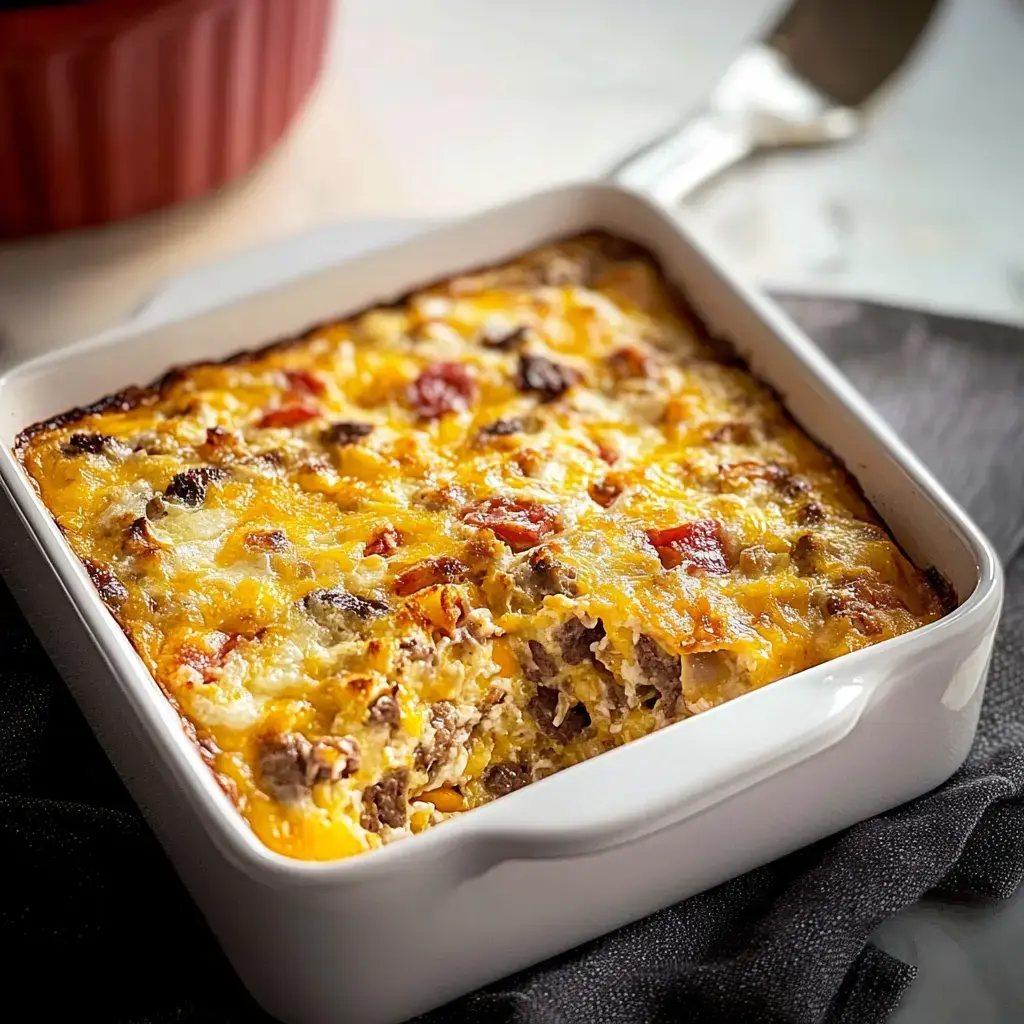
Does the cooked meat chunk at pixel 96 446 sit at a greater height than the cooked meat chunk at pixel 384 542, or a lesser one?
lesser

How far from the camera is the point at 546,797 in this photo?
192 centimetres

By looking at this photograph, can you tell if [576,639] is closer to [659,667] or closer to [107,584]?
[659,667]

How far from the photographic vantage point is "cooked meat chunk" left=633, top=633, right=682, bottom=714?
2268 mm

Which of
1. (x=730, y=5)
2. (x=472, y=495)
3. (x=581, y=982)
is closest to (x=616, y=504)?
(x=472, y=495)

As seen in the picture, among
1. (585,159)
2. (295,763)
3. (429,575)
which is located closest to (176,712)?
(295,763)

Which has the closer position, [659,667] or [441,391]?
[659,667]

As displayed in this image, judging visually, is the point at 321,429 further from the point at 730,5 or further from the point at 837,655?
the point at 730,5

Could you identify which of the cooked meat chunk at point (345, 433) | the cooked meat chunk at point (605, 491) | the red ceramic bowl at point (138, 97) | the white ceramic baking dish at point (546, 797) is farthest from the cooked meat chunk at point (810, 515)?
the red ceramic bowl at point (138, 97)

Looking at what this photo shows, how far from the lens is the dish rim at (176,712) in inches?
73.8

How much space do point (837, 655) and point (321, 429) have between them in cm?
93

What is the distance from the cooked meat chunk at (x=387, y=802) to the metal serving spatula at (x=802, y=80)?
82.6 inches

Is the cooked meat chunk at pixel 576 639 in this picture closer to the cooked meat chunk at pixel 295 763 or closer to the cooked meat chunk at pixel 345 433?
the cooked meat chunk at pixel 295 763

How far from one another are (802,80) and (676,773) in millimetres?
2489

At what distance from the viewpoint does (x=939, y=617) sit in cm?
233
